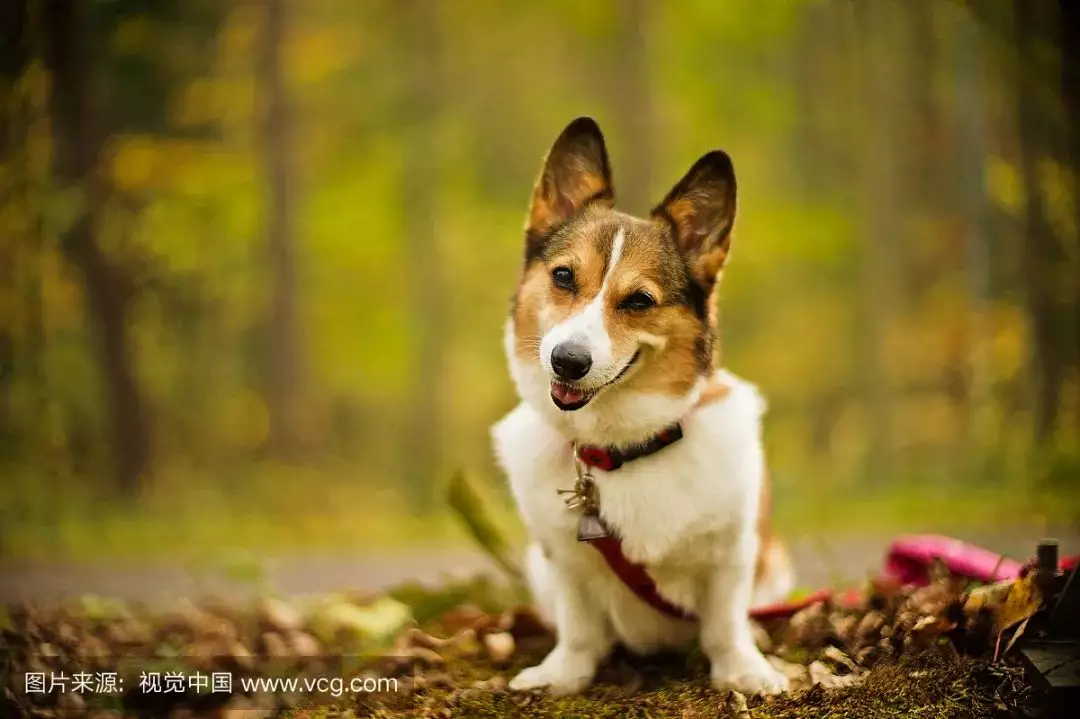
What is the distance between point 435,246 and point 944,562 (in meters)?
9.41

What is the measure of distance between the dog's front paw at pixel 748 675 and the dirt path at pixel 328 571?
225 centimetres

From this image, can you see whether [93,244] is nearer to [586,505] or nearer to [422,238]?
[422,238]

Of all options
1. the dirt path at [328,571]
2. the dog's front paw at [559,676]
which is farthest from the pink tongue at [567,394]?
the dirt path at [328,571]

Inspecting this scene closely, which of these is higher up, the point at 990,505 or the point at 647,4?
the point at 647,4

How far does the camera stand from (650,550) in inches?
99.7

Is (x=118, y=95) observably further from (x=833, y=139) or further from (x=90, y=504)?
(x=833, y=139)

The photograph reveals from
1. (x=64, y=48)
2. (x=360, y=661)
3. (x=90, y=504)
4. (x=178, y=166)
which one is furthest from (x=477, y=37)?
(x=360, y=661)

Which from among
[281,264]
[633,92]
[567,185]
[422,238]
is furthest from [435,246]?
[567,185]

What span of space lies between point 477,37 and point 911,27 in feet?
19.4

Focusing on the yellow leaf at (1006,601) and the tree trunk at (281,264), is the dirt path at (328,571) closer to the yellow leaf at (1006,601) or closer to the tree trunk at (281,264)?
the yellow leaf at (1006,601)

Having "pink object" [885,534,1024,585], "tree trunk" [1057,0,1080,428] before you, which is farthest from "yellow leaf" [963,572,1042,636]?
"tree trunk" [1057,0,1080,428]

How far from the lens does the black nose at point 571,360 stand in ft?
7.79

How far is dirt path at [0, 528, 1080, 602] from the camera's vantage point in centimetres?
517

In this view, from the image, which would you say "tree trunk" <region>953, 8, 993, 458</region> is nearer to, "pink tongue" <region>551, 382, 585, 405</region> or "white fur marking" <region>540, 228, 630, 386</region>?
"white fur marking" <region>540, 228, 630, 386</region>
